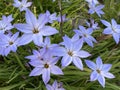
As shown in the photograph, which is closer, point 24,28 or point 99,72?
point 24,28

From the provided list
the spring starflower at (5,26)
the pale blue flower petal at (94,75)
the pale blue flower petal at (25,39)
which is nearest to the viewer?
the pale blue flower petal at (25,39)

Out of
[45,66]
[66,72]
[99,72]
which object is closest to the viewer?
[45,66]

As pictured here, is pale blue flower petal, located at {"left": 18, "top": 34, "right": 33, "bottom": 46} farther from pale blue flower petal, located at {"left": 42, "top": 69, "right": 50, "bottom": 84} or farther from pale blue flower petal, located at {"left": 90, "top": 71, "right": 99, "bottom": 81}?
pale blue flower petal, located at {"left": 90, "top": 71, "right": 99, "bottom": 81}

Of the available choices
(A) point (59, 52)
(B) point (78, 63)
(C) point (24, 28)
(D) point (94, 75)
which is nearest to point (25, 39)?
(C) point (24, 28)

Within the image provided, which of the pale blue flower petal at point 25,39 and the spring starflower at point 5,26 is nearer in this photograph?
the pale blue flower petal at point 25,39

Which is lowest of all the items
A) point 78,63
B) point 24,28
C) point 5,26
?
point 78,63

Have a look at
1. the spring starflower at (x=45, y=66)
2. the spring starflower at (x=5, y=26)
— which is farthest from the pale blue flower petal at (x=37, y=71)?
the spring starflower at (x=5, y=26)

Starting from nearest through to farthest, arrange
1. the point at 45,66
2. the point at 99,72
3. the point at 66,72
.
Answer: the point at 45,66
the point at 99,72
the point at 66,72

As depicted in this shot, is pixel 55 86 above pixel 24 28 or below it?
below

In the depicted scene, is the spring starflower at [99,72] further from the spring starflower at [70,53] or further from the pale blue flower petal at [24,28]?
the pale blue flower petal at [24,28]

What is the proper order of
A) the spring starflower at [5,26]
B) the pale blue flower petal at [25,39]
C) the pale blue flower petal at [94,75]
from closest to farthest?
the pale blue flower petal at [25,39] < the pale blue flower petal at [94,75] < the spring starflower at [5,26]

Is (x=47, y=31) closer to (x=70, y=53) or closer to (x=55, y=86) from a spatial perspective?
(x=70, y=53)

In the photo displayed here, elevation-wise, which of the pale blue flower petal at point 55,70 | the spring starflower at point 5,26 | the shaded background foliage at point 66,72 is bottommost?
the shaded background foliage at point 66,72
